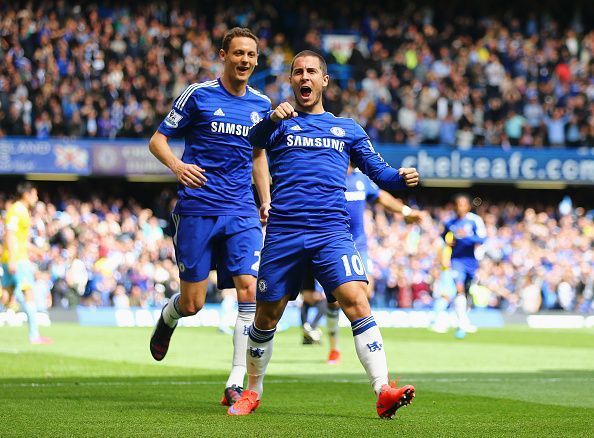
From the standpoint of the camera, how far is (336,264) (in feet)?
25.8

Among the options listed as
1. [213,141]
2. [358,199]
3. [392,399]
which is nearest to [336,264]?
[392,399]

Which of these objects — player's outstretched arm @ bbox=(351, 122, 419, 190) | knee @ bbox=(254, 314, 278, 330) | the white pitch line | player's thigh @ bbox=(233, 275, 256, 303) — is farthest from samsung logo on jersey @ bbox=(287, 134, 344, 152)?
the white pitch line

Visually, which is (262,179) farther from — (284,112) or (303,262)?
(284,112)

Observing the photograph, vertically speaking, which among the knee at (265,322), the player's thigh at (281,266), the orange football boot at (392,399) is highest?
the player's thigh at (281,266)

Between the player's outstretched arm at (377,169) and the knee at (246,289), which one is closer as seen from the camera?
the player's outstretched arm at (377,169)

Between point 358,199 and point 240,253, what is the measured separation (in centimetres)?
541

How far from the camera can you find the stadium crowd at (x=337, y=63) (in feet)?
102

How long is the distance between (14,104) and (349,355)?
16898 mm

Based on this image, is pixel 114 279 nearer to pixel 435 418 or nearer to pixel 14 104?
pixel 14 104

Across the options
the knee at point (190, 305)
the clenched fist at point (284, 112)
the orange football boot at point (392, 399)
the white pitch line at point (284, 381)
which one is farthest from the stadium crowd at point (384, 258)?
the orange football boot at point (392, 399)

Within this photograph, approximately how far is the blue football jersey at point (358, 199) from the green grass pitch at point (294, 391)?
1.51 metres

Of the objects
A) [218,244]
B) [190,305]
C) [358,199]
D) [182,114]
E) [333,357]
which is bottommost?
[333,357]

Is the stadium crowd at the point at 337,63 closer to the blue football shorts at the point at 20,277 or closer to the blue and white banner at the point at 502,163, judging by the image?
the blue and white banner at the point at 502,163

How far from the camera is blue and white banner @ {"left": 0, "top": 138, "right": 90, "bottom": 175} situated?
98.0 feet
